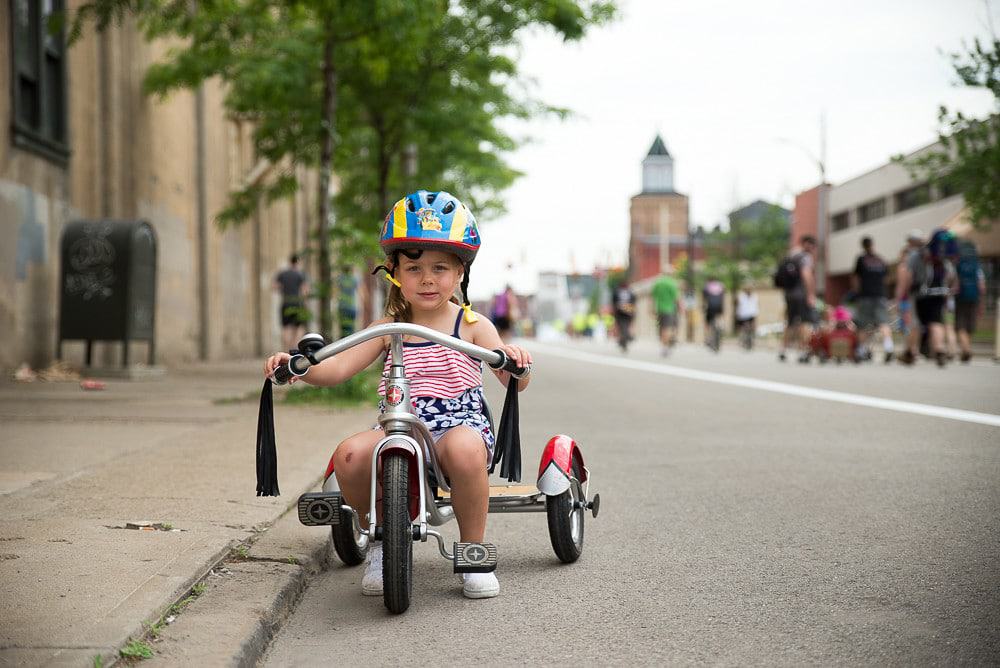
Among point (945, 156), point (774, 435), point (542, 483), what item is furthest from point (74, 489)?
point (945, 156)

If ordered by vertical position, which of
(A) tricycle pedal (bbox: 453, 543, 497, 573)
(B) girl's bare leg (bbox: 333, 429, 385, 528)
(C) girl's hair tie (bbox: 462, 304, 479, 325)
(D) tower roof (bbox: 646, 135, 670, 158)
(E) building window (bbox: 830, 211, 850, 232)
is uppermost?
(D) tower roof (bbox: 646, 135, 670, 158)

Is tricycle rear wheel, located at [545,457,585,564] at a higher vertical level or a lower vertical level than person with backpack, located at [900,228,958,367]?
lower

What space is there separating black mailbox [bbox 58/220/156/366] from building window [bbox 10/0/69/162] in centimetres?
121

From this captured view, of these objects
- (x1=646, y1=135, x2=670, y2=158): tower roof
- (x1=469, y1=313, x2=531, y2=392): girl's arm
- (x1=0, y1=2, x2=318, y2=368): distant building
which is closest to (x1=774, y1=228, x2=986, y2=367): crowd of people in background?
(x1=0, y1=2, x2=318, y2=368): distant building

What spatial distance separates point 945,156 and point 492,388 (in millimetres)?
17257

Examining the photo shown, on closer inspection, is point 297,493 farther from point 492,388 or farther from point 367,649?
point 492,388

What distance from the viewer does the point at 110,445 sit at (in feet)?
23.5

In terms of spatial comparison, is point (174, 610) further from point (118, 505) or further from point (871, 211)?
point (871, 211)

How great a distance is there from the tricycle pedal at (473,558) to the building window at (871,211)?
174 ft

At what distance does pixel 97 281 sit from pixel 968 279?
43.0 feet

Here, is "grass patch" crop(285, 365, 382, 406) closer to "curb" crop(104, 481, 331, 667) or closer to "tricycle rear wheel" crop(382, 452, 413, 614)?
"curb" crop(104, 481, 331, 667)

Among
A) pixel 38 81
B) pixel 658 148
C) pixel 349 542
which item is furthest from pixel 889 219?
pixel 658 148

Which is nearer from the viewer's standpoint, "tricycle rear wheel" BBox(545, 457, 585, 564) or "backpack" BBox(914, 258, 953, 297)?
"tricycle rear wheel" BBox(545, 457, 585, 564)

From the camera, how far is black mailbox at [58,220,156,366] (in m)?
14.1
